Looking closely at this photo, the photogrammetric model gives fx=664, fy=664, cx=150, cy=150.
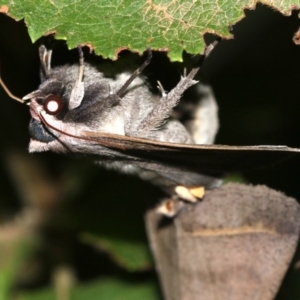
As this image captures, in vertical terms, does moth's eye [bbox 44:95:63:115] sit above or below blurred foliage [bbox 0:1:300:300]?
above

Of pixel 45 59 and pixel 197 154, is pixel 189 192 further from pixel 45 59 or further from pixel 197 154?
pixel 45 59

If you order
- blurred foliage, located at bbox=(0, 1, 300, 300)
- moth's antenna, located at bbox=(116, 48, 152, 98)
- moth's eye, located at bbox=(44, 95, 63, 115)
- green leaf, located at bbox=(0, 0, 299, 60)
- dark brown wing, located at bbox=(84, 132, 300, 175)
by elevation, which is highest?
green leaf, located at bbox=(0, 0, 299, 60)

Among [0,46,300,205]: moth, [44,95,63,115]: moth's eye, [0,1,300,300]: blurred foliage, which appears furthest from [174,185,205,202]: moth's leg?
[44,95,63,115]: moth's eye

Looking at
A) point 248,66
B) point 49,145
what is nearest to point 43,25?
point 49,145

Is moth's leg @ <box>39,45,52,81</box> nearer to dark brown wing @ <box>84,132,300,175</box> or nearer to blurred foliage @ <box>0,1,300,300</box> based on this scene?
dark brown wing @ <box>84,132,300,175</box>

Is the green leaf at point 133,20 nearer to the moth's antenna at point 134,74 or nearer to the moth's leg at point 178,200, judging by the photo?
the moth's antenna at point 134,74

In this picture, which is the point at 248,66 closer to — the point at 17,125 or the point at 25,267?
the point at 17,125

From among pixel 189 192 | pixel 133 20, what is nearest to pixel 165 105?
pixel 133 20
